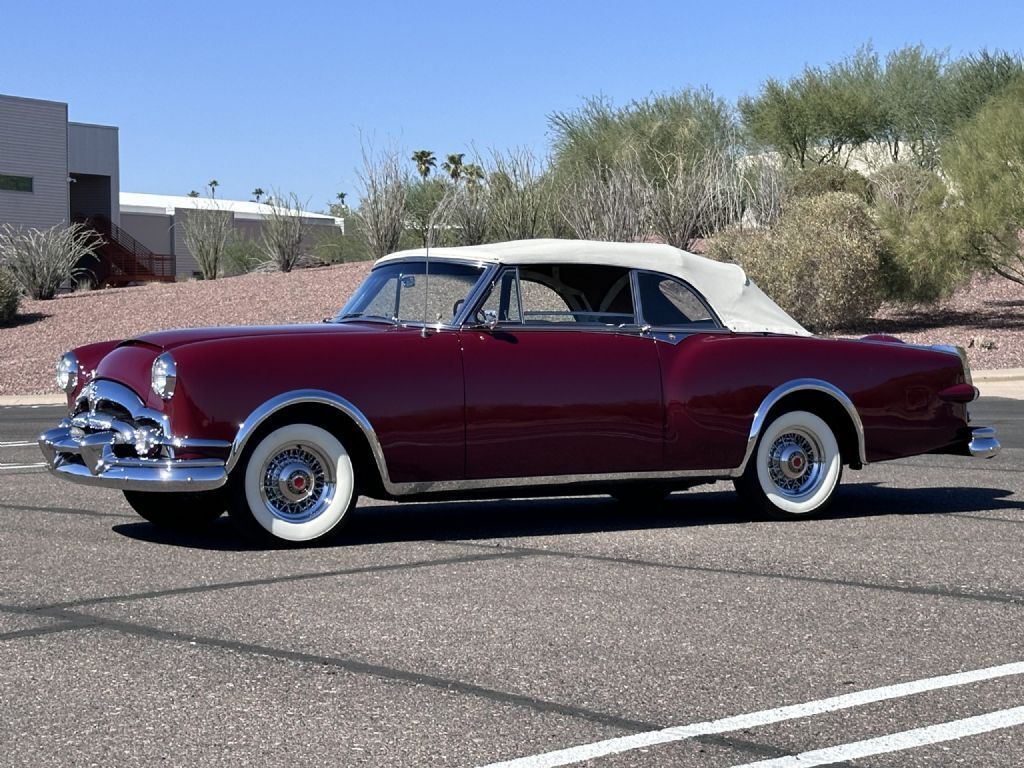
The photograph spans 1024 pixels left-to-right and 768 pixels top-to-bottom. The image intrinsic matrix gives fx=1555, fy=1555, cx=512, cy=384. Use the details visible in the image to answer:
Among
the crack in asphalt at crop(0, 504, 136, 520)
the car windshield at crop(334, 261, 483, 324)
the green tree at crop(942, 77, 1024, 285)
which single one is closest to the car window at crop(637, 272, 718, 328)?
the car windshield at crop(334, 261, 483, 324)

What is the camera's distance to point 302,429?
834 cm

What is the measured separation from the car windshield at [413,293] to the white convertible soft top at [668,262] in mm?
79

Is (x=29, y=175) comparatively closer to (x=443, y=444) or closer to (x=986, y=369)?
(x=986, y=369)

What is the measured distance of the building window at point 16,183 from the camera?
52.5 metres

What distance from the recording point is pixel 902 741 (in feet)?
15.7

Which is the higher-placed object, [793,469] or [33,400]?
[793,469]

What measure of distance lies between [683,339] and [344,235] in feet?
149

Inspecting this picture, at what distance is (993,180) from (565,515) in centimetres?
2363

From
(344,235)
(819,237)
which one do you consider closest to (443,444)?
(819,237)

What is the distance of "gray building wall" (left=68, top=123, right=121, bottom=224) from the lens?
191 ft

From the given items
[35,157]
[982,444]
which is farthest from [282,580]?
[35,157]

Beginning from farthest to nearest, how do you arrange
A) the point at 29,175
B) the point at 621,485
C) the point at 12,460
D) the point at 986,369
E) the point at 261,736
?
the point at 29,175, the point at 986,369, the point at 12,460, the point at 621,485, the point at 261,736

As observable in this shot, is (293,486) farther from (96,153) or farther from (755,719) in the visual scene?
(96,153)

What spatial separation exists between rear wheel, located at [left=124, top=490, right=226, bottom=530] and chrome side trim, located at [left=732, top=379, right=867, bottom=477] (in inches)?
125
